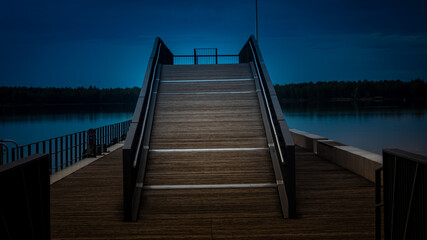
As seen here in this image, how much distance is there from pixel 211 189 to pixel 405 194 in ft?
13.9

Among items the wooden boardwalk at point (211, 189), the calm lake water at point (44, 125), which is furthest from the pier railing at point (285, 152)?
the calm lake water at point (44, 125)

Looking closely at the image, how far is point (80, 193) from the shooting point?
774cm

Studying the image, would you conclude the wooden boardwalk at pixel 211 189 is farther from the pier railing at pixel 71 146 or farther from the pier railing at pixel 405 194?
the pier railing at pixel 405 194

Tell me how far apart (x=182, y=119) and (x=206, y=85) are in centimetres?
287

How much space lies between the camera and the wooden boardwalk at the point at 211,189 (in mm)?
5633

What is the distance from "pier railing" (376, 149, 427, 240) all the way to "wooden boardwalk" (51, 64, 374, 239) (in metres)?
1.70

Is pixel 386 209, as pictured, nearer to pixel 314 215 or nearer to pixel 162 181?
pixel 314 215

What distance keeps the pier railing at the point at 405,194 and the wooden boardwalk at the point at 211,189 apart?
170cm

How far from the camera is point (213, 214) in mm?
6250

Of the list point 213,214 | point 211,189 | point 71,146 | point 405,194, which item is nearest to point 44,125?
point 71,146

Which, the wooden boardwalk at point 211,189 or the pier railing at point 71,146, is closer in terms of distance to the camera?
the wooden boardwalk at point 211,189

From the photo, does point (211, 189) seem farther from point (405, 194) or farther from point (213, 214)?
point (405, 194)

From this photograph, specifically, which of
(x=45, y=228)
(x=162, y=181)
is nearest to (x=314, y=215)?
(x=162, y=181)

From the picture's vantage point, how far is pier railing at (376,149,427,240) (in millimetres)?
3119
